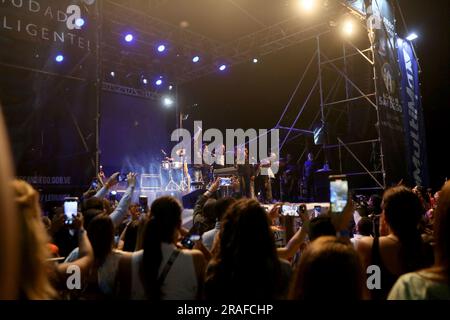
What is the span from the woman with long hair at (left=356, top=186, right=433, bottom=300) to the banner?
18.9 feet

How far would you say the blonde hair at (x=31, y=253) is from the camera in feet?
3.65

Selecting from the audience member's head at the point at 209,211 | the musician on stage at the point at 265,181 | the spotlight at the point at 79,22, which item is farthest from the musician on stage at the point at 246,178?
the audience member's head at the point at 209,211

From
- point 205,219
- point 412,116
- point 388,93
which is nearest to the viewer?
point 205,219

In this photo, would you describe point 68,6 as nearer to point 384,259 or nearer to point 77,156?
point 77,156

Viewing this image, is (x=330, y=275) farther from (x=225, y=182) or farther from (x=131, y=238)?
(x=225, y=182)

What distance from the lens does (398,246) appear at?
2.46m

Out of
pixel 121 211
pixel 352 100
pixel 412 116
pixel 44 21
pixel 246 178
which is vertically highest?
pixel 44 21

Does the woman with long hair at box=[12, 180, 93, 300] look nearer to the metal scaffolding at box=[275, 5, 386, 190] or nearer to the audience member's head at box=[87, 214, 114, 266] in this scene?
the audience member's head at box=[87, 214, 114, 266]

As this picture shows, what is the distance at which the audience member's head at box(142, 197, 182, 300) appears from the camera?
2.31m

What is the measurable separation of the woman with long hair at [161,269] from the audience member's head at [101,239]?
0.77ft

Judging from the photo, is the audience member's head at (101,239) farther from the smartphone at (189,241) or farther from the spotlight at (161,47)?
the spotlight at (161,47)

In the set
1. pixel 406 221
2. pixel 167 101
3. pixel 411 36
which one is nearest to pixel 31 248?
pixel 406 221

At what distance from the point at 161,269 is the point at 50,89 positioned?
5.90m

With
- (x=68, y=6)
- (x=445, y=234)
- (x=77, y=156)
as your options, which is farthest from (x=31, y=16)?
(x=445, y=234)
